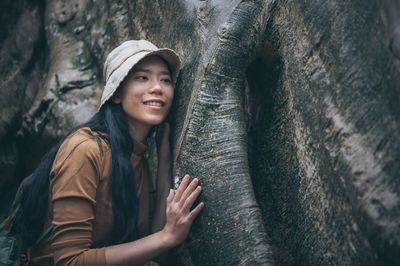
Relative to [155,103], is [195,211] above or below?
below

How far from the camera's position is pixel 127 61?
89.0 inches

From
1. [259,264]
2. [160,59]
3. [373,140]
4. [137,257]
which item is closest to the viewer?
[373,140]

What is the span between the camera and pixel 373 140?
156 cm

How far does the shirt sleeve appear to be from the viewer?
73.3 inches

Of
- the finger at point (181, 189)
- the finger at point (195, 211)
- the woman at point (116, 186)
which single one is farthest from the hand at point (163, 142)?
the finger at point (195, 211)

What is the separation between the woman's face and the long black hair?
5.3 inches

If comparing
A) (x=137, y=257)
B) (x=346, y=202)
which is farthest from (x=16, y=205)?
(x=346, y=202)

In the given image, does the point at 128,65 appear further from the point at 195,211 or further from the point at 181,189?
the point at 195,211

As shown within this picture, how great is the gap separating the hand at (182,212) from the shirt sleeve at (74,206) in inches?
17.4

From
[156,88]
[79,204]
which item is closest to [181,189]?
[79,204]

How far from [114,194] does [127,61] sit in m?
0.94

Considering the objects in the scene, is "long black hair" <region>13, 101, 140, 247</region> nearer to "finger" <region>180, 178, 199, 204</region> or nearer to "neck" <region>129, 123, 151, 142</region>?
"neck" <region>129, 123, 151, 142</region>

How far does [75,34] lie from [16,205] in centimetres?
278

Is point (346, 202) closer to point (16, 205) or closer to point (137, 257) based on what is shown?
point (137, 257)
